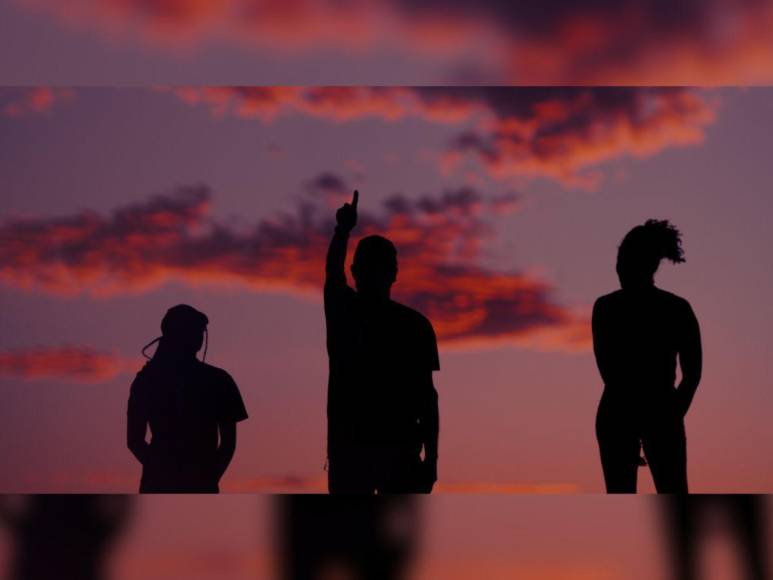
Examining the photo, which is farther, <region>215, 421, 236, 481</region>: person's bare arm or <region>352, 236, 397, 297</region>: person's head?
<region>215, 421, 236, 481</region>: person's bare arm

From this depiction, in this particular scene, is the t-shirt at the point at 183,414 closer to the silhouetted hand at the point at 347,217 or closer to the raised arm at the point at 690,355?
the silhouetted hand at the point at 347,217

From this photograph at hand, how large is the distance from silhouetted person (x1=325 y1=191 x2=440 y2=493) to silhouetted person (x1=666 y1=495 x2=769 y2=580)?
4.15 feet

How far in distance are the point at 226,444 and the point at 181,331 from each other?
452 mm

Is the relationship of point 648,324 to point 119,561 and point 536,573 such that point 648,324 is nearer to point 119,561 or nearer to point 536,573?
point 536,573

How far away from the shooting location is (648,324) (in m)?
3.40

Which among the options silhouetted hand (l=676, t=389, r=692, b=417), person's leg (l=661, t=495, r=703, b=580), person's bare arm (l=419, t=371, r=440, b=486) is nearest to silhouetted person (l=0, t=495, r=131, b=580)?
person's leg (l=661, t=495, r=703, b=580)

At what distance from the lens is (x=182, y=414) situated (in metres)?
3.59

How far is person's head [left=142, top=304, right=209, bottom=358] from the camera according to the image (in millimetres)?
3682

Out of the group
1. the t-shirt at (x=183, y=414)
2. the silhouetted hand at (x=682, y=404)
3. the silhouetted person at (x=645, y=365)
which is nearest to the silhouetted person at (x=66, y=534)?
the t-shirt at (x=183, y=414)

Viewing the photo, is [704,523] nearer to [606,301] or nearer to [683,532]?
[683,532]

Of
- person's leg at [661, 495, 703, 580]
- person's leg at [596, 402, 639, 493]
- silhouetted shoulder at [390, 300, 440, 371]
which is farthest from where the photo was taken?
person's leg at [596, 402, 639, 493]

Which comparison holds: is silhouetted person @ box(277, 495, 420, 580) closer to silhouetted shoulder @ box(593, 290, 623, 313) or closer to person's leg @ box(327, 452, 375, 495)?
person's leg @ box(327, 452, 375, 495)

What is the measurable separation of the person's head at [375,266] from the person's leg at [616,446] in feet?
2.83

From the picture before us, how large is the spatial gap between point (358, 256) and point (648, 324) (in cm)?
104
